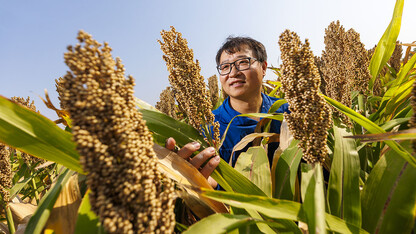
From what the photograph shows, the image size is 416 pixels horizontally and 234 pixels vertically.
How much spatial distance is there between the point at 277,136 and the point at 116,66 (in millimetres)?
1514

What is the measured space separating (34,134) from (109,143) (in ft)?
1.29

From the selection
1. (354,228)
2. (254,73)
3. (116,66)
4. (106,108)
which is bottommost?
(354,228)

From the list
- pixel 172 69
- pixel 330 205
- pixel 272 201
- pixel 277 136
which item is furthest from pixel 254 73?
pixel 272 201

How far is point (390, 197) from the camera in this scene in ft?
3.27

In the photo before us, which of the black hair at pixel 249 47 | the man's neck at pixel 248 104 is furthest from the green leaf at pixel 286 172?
the black hair at pixel 249 47

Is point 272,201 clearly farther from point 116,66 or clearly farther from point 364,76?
point 364,76

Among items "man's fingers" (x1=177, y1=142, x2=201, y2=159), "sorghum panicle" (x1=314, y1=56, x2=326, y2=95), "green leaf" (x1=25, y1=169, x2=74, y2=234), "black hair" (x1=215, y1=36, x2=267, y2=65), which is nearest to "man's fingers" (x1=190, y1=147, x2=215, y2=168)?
"man's fingers" (x1=177, y1=142, x2=201, y2=159)

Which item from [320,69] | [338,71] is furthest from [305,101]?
[320,69]

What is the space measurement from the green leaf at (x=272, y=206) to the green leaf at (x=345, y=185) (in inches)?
4.1

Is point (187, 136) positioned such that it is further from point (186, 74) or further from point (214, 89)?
point (214, 89)

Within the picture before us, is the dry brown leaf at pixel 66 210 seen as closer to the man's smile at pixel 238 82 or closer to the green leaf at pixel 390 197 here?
the green leaf at pixel 390 197

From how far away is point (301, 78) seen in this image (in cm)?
106

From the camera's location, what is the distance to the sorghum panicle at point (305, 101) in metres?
1.04

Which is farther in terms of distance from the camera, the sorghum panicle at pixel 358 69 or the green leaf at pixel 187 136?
the sorghum panicle at pixel 358 69
